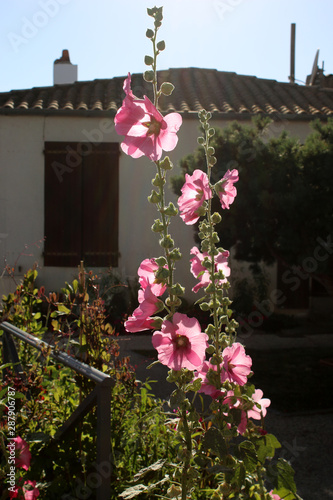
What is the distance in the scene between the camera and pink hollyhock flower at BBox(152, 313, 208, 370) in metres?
1.04

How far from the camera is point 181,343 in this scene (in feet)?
3.48

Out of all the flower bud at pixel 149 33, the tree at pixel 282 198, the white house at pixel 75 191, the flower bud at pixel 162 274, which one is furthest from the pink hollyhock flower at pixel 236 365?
the white house at pixel 75 191

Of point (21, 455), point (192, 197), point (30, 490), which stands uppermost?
point (192, 197)

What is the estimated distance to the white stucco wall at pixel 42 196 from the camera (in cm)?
790

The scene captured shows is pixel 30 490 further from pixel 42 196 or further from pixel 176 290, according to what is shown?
pixel 42 196

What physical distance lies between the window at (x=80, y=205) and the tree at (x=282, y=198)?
2713 mm

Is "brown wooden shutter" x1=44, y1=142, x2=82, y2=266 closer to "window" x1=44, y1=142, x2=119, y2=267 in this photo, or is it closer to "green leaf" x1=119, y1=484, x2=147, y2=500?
"window" x1=44, y1=142, x2=119, y2=267

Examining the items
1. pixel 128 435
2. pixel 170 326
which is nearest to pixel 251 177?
pixel 128 435

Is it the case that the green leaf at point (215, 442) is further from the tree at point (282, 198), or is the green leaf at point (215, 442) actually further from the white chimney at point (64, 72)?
the white chimney at point (64, 72)

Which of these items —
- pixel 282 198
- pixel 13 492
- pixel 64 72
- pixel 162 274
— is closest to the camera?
pixel 162 274

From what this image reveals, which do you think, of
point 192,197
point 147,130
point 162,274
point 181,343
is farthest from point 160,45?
point 181,343

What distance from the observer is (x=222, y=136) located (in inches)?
217

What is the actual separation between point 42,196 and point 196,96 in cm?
324

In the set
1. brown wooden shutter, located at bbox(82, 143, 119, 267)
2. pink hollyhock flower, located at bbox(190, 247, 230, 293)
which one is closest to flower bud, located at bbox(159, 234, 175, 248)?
pink hollyhock flower, located at bbox(190, 247, 230, 293)
